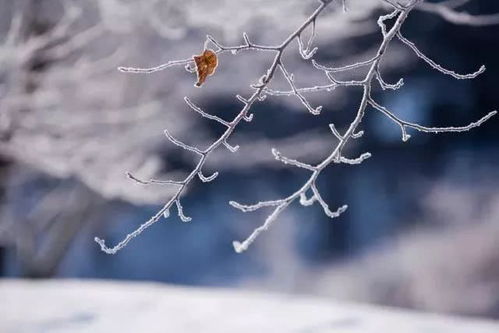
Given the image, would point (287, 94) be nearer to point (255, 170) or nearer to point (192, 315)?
point (192, 315)

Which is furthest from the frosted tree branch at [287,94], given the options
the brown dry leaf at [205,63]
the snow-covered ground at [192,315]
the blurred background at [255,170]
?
the blurred background at [255,170]

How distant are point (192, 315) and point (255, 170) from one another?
246 centimetres

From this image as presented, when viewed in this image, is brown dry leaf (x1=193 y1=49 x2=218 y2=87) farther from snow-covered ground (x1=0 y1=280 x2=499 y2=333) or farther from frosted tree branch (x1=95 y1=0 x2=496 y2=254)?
snow-covered ground (x1=0 y1=280 x2=499 y2=333)

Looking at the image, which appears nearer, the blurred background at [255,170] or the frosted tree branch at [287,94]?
the frosted tree branch at [287,94]

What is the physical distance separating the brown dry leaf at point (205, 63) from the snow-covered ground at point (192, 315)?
2.26 metres

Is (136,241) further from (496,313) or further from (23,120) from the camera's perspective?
(496,313)

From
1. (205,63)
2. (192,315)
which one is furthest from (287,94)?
(192,315)

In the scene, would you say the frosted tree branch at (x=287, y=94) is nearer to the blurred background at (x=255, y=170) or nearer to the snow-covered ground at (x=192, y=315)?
the snow-covered ground at (x=192, y=315)

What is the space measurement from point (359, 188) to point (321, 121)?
2.14 feet

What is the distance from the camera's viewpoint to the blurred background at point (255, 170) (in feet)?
17.2

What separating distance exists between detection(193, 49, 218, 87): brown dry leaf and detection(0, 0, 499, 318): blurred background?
10.0 ft

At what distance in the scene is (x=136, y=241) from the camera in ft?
21.3

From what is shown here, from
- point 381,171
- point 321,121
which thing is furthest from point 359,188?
point 321,121

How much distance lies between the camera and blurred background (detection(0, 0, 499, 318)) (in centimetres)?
524
